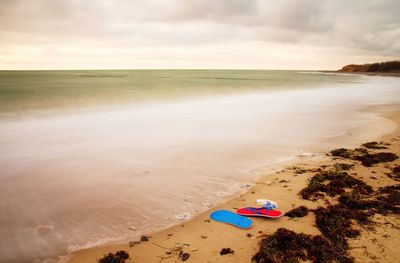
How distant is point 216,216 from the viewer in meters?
4.49

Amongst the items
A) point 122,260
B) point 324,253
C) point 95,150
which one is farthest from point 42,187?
point 324,253

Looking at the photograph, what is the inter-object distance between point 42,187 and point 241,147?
5789 mm

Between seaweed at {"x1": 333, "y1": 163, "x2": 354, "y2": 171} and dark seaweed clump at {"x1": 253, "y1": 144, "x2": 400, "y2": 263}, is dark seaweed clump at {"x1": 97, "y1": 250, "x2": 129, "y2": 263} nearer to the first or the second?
dark seaweed clump at {"x1": 253, "y1": 144, "x2": 400, "y2": 263}

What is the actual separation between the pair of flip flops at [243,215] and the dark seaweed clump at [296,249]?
0.50m

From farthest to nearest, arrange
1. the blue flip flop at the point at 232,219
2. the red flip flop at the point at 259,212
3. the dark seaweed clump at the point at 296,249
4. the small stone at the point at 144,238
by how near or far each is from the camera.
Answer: the red flip flop at the point at 259,212, the blue flip flop at the point at 232,219, the small stone at the point at 144,238, the dark seaweed clump at the point at 296,249

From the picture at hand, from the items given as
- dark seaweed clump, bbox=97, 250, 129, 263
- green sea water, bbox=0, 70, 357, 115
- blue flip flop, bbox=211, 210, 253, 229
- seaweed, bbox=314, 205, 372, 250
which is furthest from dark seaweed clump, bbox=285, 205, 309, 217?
green sea water, bbox=0, 70, 357, 115

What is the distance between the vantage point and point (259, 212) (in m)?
4.41

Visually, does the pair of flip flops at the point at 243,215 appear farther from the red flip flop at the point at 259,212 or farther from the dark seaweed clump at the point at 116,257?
the dark seaweed clump at the point at 116,257

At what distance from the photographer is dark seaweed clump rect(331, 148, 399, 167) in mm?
6798

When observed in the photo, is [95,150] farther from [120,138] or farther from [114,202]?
[114,202]

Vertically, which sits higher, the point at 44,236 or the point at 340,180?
the point at 340,180

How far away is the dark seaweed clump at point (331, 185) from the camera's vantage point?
5152mm

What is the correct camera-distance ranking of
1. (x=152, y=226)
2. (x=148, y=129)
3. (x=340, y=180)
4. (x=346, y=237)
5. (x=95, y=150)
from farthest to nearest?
(x=148, y=129), (x=95, y=150), (x=340, y=180), (x=152, y=226), (x=346, y=237)

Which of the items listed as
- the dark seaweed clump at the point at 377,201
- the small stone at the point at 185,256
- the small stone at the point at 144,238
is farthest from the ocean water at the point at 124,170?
the dark seaweed clump at the point at 377,201
